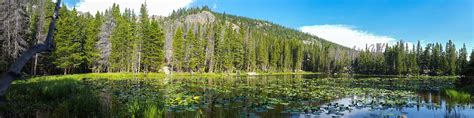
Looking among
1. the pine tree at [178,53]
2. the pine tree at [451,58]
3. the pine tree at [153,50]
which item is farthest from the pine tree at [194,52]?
the pine tree at [451,58]

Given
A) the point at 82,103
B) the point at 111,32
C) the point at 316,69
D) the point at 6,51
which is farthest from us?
the point at 316,69

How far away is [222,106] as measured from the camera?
13.8 m

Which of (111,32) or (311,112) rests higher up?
(111,32)

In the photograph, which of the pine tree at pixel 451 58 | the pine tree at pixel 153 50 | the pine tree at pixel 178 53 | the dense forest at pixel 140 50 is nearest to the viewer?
the dense forest at pixel 140 50

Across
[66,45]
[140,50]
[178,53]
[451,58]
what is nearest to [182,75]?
[178,53]

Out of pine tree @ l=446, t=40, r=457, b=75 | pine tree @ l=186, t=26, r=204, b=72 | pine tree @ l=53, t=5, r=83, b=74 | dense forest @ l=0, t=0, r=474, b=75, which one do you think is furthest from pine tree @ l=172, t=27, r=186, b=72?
pine tree @ l=446, t=40, r=457, b=75

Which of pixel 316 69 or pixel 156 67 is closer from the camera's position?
pixel 156 67

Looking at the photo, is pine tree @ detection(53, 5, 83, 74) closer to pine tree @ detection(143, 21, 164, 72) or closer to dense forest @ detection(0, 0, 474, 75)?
dense forest @ detection(0, 0, 474, 75)

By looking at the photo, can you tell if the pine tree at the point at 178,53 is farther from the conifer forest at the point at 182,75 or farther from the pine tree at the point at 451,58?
the pine tree at the point at 451,58

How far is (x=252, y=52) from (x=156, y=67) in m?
36.1

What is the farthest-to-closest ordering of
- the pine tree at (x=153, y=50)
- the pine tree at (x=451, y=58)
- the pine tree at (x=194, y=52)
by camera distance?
the pine tree at (x=451, y=58) → the pine tree at (x=194, y=52) → the pine tree at (x=153, y=50)

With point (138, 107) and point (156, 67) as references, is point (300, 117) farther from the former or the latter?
point (156, 67)

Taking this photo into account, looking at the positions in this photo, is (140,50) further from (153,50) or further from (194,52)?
(194,52)

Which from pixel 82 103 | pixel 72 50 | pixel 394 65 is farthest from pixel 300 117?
pixel 394 65
